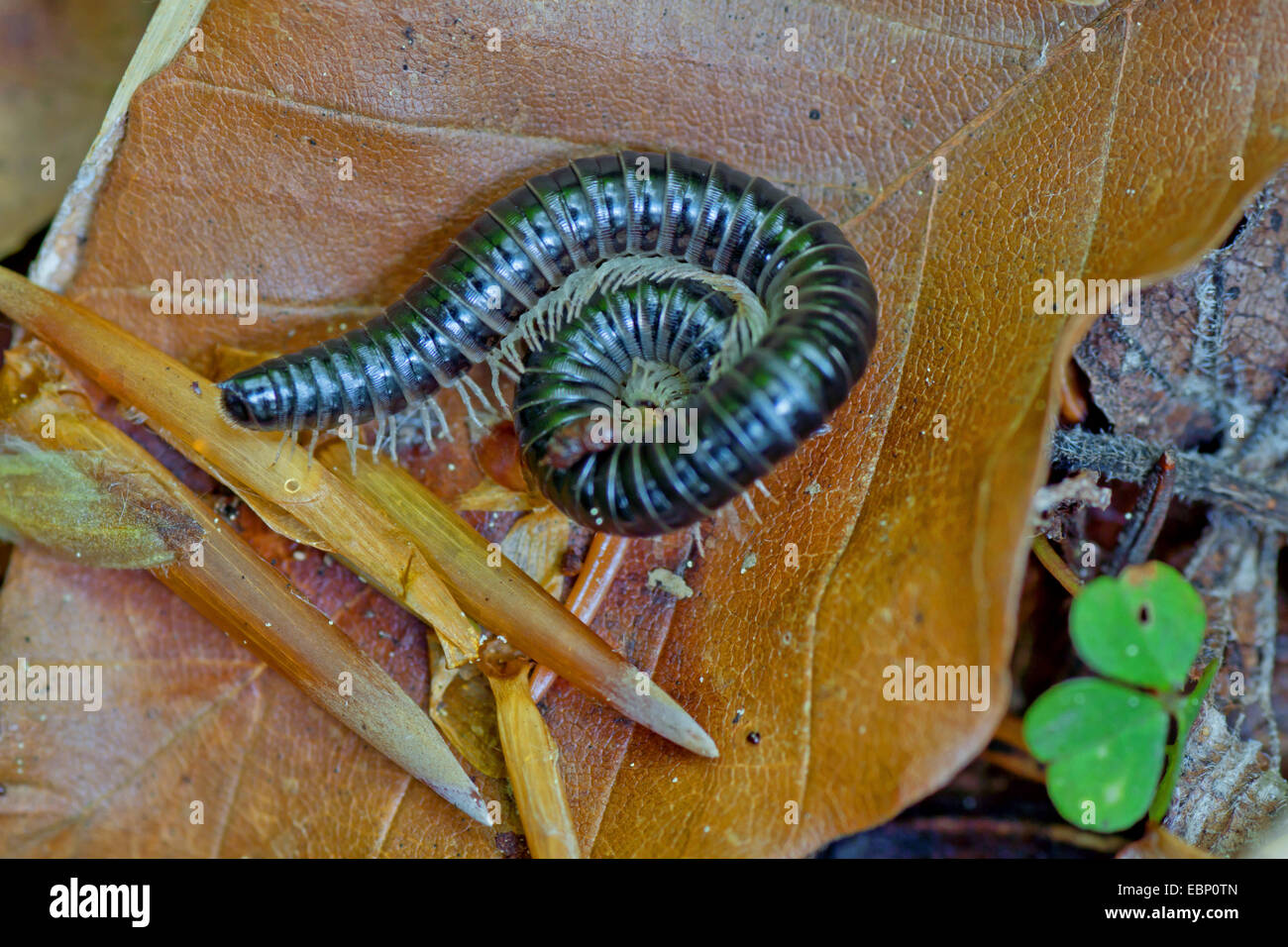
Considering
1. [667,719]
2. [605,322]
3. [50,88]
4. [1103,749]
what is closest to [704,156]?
[605,322]

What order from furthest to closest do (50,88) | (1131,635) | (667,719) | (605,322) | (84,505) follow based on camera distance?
(50,88) → (605,322) → (84,505) → (667,719) → (1131,635)

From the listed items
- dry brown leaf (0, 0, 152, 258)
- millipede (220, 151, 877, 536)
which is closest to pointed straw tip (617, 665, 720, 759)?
millipede (220, 151, 877, 536)

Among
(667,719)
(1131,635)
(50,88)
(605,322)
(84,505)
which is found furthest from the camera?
(50,88)

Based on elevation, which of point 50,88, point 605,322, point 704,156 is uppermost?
point 50,88

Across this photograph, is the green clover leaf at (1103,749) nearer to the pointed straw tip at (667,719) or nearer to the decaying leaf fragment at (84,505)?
the pointed straw tip at (667,719)

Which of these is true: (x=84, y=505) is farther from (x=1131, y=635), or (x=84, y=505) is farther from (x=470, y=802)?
(x=1131, y=635)

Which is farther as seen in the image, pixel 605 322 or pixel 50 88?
pixel 50 88

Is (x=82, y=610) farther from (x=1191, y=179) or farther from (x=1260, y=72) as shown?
(x=1260, y=72)

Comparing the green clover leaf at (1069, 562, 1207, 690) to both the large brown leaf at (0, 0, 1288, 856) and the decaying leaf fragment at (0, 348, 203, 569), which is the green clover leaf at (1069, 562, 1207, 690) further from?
the decaying leaf fragment at (0, 348, 203, 569)

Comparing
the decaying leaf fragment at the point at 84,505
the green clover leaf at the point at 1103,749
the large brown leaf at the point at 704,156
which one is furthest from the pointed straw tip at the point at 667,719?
the decaying leaf fragment at the point at 84,505
